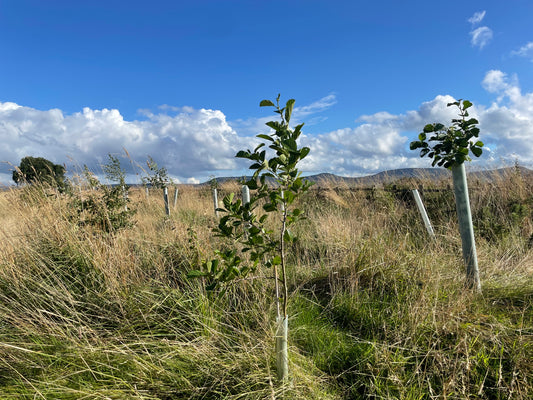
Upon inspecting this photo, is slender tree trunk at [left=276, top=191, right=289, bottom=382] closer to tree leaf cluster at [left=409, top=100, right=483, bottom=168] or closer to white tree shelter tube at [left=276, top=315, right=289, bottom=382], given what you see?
white tree shelter tube at [left=276, top=315, right=289, bottom=382]

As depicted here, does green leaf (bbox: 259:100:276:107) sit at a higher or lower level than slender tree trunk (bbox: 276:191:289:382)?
higher

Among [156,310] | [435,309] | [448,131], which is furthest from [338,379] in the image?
[448,131]

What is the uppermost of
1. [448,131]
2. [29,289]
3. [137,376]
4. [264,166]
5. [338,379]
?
[448,131]

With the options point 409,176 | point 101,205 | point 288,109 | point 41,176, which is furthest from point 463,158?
point 409,176

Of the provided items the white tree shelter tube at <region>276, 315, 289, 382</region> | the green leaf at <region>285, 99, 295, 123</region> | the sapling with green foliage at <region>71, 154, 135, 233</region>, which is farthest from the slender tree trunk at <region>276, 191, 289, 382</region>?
the sapling with green foliage at <region>71, 154, 135, 233</region>

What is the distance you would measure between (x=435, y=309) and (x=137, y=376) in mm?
1990

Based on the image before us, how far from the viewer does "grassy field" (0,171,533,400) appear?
190 cm

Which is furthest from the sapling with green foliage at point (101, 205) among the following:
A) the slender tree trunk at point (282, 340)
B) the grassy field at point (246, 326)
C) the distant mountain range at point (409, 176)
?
the distant mountain range at point (409, 176)

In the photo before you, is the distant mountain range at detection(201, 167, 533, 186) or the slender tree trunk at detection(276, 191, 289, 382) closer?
the slender tree trunk at detection(276, 191, 289, 382)

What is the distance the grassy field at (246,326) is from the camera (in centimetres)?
190

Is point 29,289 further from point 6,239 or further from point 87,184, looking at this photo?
point 87,184

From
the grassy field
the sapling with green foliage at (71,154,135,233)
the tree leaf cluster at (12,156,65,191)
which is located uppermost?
the tree leaf cluster at (12,156,65,191)

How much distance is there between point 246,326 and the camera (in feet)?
7.95

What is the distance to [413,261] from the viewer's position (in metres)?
3.12
